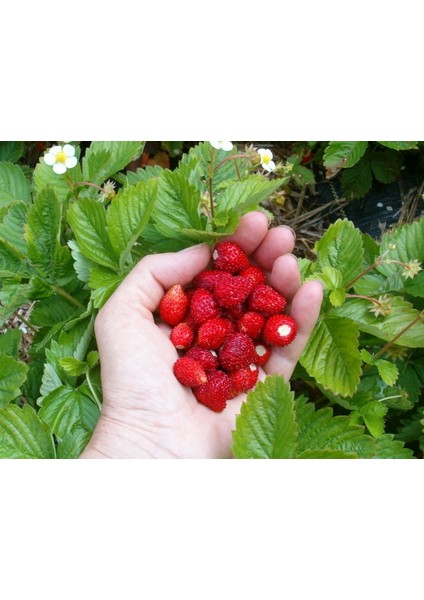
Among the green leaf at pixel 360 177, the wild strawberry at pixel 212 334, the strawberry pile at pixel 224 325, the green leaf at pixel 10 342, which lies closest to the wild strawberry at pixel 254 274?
the strawberry pile at pixel 224 325

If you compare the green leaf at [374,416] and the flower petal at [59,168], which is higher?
the flower petal at [59,168]

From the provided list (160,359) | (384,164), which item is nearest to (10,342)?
(160,359)

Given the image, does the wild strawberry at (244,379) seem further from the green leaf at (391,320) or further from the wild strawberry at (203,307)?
the green leaf at (391,320)

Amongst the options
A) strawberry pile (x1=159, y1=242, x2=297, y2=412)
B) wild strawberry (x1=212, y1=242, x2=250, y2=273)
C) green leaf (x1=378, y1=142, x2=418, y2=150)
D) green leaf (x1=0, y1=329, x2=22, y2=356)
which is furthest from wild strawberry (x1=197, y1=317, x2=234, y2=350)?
green leaf (x1=378, y1=142, x2=418, y2=150)

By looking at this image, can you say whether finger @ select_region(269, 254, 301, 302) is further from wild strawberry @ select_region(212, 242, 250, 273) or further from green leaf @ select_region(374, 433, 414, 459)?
green leaf @ select_region(374, 433, 414, 459)
